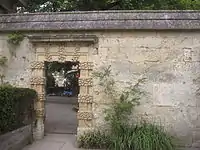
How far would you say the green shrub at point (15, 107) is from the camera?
7.22 m

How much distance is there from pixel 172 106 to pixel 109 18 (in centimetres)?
294

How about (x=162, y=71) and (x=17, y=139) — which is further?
(x=162, y=71)

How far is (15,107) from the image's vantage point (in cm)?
783

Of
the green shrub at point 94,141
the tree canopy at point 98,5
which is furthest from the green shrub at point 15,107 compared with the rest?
the tree canopy at point 98,5

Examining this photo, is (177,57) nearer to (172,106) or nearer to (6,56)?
(172,106)

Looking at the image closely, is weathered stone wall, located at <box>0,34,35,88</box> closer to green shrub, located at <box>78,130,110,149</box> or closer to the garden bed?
the garden bed

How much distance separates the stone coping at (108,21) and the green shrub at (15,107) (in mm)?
1955

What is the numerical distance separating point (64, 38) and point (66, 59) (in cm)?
59

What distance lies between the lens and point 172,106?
8750 mm

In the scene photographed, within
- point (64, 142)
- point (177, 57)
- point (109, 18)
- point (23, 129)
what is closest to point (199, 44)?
point (177, 57)

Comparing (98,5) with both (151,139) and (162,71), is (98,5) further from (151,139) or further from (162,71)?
(151,139)

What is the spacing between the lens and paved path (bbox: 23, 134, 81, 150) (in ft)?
27.8

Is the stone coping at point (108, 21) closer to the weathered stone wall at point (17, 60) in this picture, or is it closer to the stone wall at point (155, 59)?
the stone wall at point (155, 59)

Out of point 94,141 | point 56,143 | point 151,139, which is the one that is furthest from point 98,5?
point 151,139
